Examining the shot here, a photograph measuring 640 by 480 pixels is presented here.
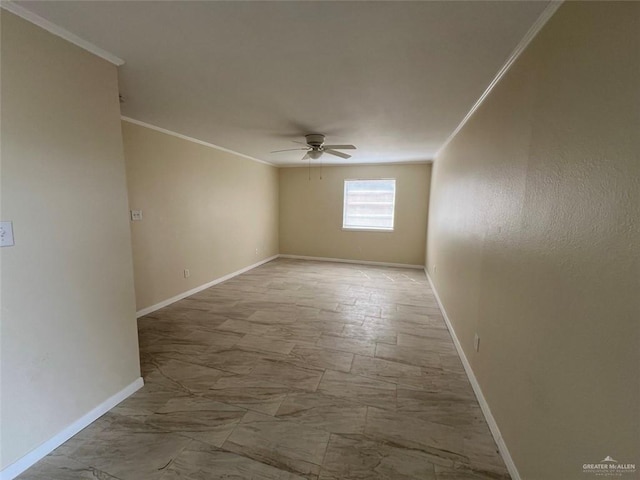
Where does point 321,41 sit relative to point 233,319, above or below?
above

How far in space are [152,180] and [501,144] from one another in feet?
12.0

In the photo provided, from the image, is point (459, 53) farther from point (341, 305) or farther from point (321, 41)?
point (341, 305)

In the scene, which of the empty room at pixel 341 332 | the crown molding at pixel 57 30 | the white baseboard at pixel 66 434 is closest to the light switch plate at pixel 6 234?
the empty room at pixel 341 332

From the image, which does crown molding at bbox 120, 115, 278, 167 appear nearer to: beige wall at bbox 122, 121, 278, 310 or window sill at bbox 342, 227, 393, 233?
beige wall at bbox 122, 121, 278, 310

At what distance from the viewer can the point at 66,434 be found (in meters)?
1.60

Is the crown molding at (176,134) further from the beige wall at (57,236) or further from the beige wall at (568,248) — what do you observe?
the beige wall at (568,248)

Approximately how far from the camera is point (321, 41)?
4.93 feet

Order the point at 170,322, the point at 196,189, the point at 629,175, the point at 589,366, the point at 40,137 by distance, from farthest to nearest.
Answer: the point at 196,189
the point at 170,322
the point at 40,137
the point at 589,366
the point at 629,175

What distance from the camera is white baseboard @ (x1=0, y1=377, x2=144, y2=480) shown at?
138 centimetres

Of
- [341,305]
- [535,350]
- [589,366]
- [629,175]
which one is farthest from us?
[341,305]

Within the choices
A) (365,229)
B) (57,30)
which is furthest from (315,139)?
(365,229)

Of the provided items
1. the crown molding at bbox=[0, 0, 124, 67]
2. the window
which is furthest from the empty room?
the window

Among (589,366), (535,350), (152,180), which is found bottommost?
(535,350)

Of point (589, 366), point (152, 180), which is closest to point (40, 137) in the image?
point (152, 180)
